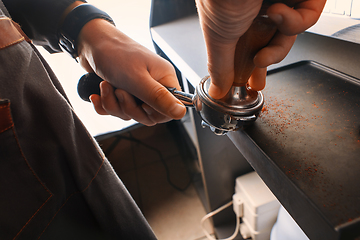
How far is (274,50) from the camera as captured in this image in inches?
8.5

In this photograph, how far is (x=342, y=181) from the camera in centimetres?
22

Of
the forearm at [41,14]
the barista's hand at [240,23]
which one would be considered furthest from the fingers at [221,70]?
the forearm at [41,14]

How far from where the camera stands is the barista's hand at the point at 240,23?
16 centimetres

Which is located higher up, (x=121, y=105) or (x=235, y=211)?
(x=121, y=105)

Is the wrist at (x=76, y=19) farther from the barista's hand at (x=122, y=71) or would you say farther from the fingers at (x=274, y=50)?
the fingers at (x=274, y=50)

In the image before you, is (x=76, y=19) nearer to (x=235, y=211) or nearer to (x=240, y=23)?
(x=240, y=23)

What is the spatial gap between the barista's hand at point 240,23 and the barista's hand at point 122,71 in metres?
0.21

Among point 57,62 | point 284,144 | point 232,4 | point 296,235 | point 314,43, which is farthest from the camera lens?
point 57,62

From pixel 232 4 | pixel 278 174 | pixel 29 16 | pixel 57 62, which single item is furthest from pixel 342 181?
pixel 57 62

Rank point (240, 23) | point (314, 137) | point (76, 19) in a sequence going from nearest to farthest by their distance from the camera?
point (240, 23), point (314, 137), point (76, 19)

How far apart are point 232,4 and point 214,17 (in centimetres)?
2

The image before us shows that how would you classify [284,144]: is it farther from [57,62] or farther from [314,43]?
[57,62]

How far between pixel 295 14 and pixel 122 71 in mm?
336

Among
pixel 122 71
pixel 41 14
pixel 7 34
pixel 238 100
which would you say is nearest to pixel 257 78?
pixel 238 100
